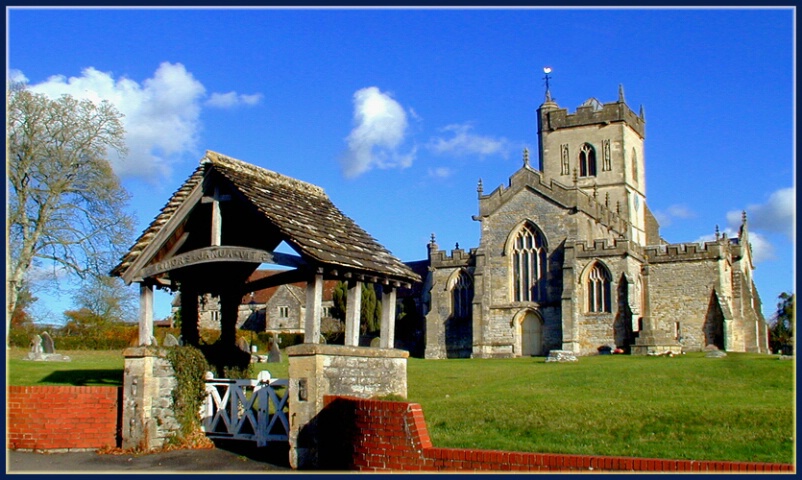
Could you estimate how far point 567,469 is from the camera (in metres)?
8.89

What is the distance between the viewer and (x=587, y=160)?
60.9m

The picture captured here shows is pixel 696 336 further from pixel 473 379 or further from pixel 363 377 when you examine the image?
pixel 363 377

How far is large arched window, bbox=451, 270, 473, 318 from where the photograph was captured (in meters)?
48.8

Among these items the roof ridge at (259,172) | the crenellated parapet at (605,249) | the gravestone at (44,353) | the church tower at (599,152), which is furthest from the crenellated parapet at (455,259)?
the roof ridge at (259,172)

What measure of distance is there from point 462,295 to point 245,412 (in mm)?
36065

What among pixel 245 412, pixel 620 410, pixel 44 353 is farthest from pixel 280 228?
pixel 44 353

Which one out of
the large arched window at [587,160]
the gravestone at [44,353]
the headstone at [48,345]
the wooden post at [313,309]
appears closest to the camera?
the wooden post at [313,309]

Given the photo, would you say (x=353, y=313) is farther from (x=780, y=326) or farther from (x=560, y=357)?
(x=780, y=326)

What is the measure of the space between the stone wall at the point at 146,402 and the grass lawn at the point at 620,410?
415 cm

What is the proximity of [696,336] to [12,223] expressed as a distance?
32.0 metres

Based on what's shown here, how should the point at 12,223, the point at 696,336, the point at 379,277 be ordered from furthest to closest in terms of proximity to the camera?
1. the point at 696,336
2. the point at 12,223
3. the point at 379,277

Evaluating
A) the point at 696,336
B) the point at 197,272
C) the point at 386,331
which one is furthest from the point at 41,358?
the point at 696,336

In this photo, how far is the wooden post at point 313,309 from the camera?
12.5m

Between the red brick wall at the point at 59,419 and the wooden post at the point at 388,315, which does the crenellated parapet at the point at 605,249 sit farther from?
the red brick wall at the point at 59,419
